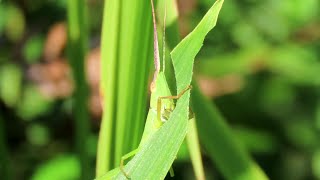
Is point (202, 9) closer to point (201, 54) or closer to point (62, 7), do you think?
point (201, 54)

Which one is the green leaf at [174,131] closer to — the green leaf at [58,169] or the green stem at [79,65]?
the green stem at [79,65]

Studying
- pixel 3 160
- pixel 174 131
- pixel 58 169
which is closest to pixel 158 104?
pixel 174 131

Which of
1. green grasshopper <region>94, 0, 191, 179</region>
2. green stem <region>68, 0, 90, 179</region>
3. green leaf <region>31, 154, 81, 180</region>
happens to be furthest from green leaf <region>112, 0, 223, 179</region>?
green leaf <region>31, 154, 81, 180</region>

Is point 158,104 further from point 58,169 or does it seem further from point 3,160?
point 58,169

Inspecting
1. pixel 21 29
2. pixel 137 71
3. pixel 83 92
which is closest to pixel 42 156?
pixel 21 29

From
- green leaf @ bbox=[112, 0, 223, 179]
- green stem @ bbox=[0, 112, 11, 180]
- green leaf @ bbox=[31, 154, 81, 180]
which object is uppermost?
green leaf @ bbox=[112, 0, 223, 179]

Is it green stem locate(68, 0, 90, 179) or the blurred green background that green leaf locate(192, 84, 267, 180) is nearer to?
green stem locate(68, 0, 90, 179)
